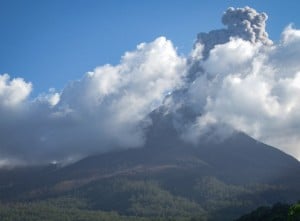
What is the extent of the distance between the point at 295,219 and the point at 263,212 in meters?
77.9

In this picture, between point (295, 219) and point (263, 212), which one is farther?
point (263, 212)

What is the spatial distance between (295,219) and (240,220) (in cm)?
7535

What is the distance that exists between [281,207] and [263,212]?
5.67 meters

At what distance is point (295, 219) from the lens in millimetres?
89688

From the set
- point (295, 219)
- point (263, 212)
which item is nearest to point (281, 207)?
point (263, 212)

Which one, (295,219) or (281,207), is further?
(281,207)

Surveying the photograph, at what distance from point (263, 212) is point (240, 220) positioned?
758 cm

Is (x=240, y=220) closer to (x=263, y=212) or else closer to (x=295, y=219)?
(x=263, y=212)

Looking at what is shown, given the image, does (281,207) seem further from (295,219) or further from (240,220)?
(295,219)

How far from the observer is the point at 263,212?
545ft

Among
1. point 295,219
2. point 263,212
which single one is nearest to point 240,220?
point 263,212

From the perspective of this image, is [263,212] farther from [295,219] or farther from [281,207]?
[295,219]
